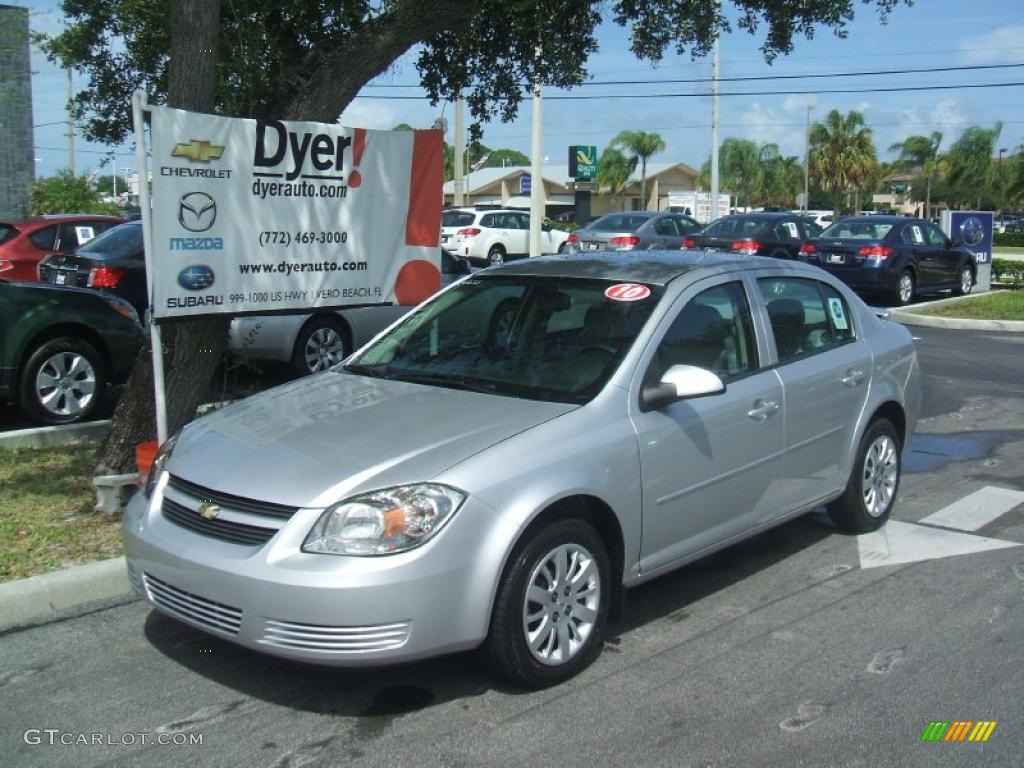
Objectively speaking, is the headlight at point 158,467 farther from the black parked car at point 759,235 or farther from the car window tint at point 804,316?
the black parked car at point 759,235

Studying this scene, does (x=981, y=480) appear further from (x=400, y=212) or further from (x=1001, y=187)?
(x=1001, y=187)

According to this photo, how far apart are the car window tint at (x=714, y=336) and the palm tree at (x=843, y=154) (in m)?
55.3

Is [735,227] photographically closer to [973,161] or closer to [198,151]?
[198,151]

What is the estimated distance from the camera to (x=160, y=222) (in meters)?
5.83

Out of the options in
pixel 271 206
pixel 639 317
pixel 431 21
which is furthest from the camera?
pixel 431 21

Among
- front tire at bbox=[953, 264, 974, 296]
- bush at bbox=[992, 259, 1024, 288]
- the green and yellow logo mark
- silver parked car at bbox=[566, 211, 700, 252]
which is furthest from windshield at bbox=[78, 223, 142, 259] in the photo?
bush at bbox=[992, 259, 1024, 288]

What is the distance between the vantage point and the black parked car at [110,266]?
488 inches

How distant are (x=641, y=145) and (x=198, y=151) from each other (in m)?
61.8

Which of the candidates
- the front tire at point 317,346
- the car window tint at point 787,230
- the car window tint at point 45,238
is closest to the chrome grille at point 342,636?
the front tire at point 317,346

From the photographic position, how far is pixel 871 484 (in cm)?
620

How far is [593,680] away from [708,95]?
3024cm

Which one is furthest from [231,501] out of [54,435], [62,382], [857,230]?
[857,230]

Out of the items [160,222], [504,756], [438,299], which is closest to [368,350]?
[438,299]

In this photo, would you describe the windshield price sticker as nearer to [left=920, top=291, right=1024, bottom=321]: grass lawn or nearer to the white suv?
[left=920, top=291, right=1024, bottom=321]: grass lawn
